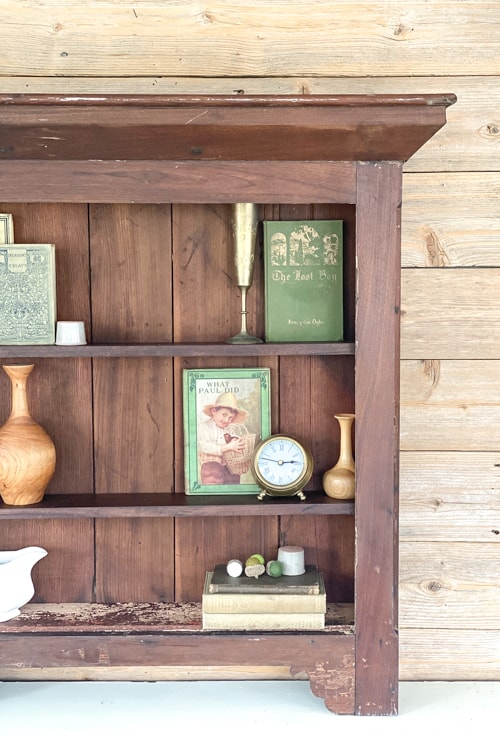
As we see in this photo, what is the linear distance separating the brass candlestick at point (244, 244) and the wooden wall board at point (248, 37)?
35cm

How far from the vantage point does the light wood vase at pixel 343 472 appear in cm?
169

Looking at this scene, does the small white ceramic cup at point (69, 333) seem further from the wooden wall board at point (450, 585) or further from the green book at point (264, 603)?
the wooden wall board at point (450, 585)

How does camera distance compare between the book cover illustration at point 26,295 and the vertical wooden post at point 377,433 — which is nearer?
the vertical wooden post at point 377,433

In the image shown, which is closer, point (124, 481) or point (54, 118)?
point (54, 118)

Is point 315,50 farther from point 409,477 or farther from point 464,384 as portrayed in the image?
point 409,477

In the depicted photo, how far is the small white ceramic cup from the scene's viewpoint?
65.0 inches

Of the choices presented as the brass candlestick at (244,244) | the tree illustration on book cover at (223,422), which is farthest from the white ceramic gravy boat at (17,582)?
the brass candlestick at (244,244)

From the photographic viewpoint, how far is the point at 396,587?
1.60m

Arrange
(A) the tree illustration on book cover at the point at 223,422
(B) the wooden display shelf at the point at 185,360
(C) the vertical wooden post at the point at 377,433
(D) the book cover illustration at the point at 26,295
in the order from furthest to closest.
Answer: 1. (A) the tree illustration on book cover at the point at 223,422
2. (D) the book cover illustration at the point at 26,295
3. (C) the vertical wooden post at the point at 377,433
4. (B) the wooden display shelf at the point at 185,360

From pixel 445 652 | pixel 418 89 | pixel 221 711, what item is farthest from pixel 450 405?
pixel 221 711

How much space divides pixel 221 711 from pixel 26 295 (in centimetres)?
92

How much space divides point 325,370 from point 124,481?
498mm

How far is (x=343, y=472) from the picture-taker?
171 centimetres

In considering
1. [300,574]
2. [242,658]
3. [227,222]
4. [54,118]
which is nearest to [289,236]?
[227,222]
